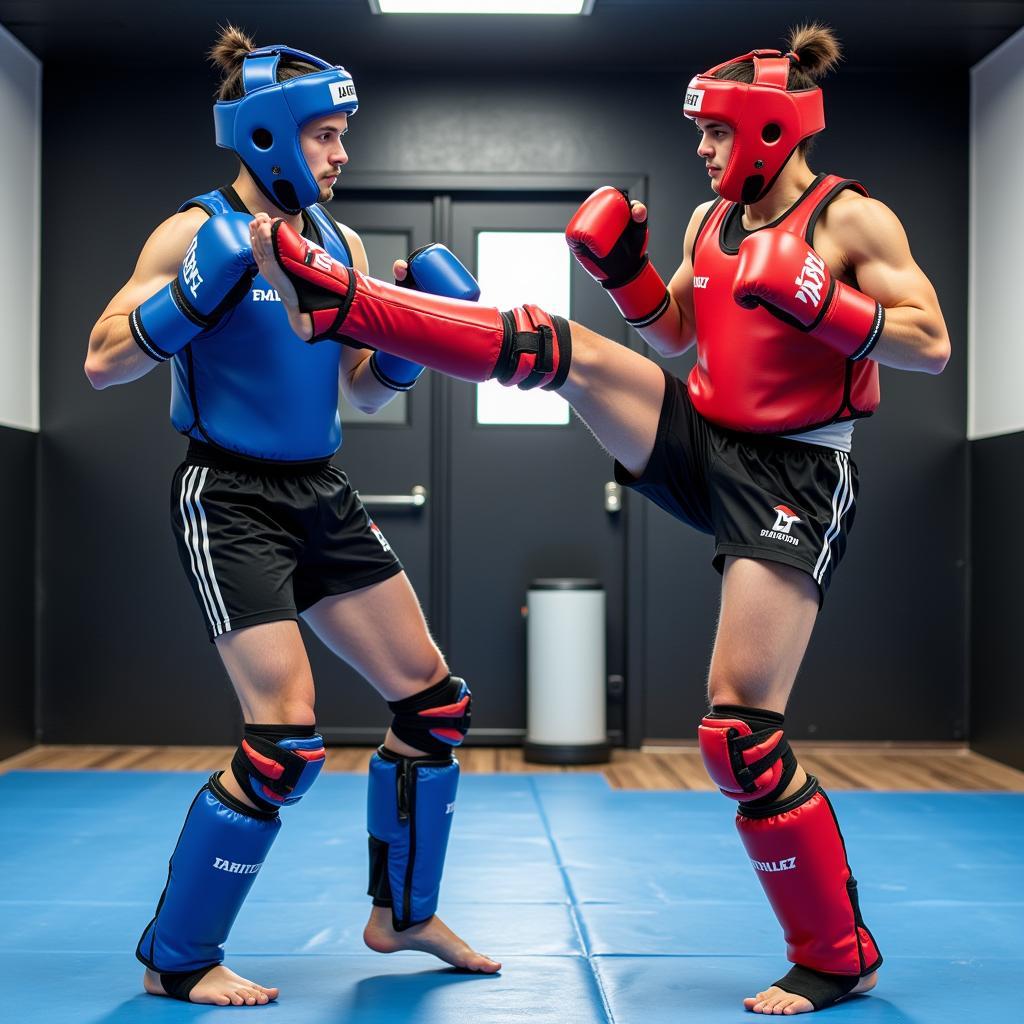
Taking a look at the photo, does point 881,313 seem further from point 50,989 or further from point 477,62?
point 477,62

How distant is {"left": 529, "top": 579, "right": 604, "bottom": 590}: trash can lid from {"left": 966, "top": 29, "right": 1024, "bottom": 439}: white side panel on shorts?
1.84m

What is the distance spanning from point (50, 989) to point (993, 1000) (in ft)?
5.76

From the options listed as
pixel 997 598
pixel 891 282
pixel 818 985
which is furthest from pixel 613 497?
pixel 818 985

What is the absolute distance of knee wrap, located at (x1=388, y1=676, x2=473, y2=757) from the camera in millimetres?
2396

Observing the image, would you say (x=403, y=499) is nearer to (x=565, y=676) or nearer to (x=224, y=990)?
(x=565, y=676)

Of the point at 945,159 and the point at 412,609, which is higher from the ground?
the point at 945,159

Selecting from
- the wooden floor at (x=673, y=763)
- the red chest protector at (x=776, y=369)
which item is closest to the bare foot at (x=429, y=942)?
the red chest protector at (x=776, y=369)

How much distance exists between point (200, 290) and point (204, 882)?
1031 mm

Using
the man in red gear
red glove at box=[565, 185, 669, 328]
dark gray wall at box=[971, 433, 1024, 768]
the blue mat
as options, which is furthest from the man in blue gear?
dark gray wall at box=[971, 433, 1024, 768]

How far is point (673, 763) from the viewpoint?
5.06 meters

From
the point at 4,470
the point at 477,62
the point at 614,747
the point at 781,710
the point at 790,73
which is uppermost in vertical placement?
the point at 477,62

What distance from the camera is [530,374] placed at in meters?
2.04

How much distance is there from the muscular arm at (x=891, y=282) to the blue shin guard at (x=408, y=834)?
46.8 inches

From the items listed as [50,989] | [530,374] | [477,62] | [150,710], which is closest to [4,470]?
[150,710]
